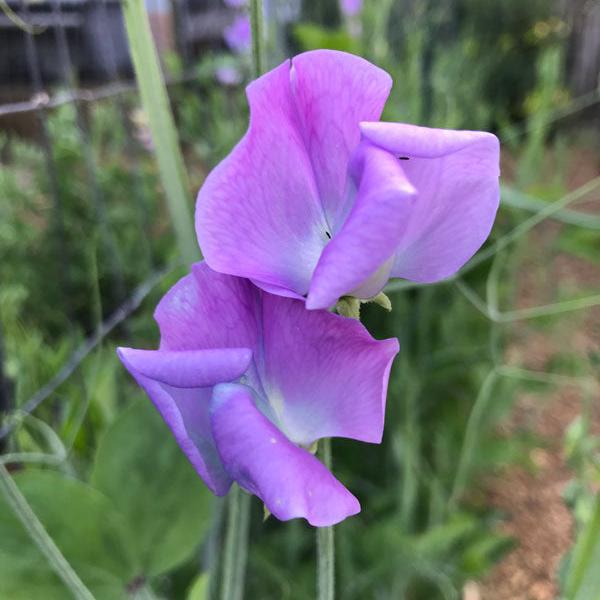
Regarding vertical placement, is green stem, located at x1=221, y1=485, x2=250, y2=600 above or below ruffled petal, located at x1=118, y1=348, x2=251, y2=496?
below

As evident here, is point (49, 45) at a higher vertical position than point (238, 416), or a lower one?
lower

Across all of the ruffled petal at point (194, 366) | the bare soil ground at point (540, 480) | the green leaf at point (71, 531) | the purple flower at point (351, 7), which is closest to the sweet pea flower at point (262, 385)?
the ruffled petal at point (194, 366)

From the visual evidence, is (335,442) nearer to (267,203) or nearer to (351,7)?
(267,203)

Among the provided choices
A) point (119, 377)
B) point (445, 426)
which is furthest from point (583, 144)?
point (119, 377)

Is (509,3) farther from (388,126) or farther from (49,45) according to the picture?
(388,126)

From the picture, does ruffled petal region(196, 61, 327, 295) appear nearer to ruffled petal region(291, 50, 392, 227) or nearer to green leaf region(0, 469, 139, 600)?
ruffled petal region(291, 50, 392, 227)

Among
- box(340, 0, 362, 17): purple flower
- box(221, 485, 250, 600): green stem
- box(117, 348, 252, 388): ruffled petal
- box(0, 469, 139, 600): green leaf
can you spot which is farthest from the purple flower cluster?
box(340, 0, 362, 17): purple flower
